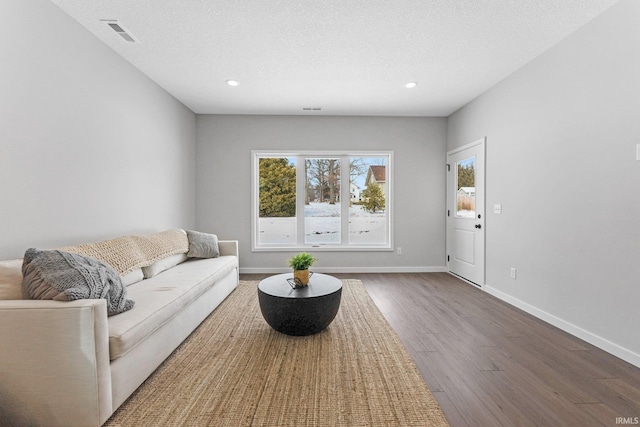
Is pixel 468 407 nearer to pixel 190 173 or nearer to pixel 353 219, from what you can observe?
pixel 353 219

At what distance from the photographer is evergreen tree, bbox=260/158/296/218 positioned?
16.6 ft

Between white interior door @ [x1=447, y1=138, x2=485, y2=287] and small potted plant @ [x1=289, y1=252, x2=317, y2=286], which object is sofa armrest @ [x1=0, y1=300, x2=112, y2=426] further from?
white interior door @ [x1=447, y1=138, x2=485, y2=287]

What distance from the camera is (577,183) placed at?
257cm

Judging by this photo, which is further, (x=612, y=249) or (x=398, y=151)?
(x=398, y=151)

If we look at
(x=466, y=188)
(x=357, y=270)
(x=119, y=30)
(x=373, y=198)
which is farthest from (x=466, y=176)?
(x=119, y=30)

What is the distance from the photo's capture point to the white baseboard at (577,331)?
213 cm

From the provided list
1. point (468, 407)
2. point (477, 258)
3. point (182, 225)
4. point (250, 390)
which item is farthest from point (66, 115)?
point (477, 258)

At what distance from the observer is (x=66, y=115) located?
2.36 meters

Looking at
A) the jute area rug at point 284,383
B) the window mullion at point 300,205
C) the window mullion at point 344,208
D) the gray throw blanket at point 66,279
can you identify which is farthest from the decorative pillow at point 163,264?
the window mullion at point 344,208

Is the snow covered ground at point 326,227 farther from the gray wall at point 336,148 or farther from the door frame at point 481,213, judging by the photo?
the door frame at point 481,213

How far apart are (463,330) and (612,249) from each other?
1351 millimetres

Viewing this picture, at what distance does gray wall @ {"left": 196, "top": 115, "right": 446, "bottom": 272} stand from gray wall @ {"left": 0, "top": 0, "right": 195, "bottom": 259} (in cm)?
123

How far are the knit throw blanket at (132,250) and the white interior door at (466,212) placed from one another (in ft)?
13.3

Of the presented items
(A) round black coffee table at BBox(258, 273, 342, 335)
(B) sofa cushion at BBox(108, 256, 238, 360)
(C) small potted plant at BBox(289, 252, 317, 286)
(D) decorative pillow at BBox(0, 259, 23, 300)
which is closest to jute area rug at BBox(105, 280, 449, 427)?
(A) round black coffee table at BBox(258, 273, 342, 335)
